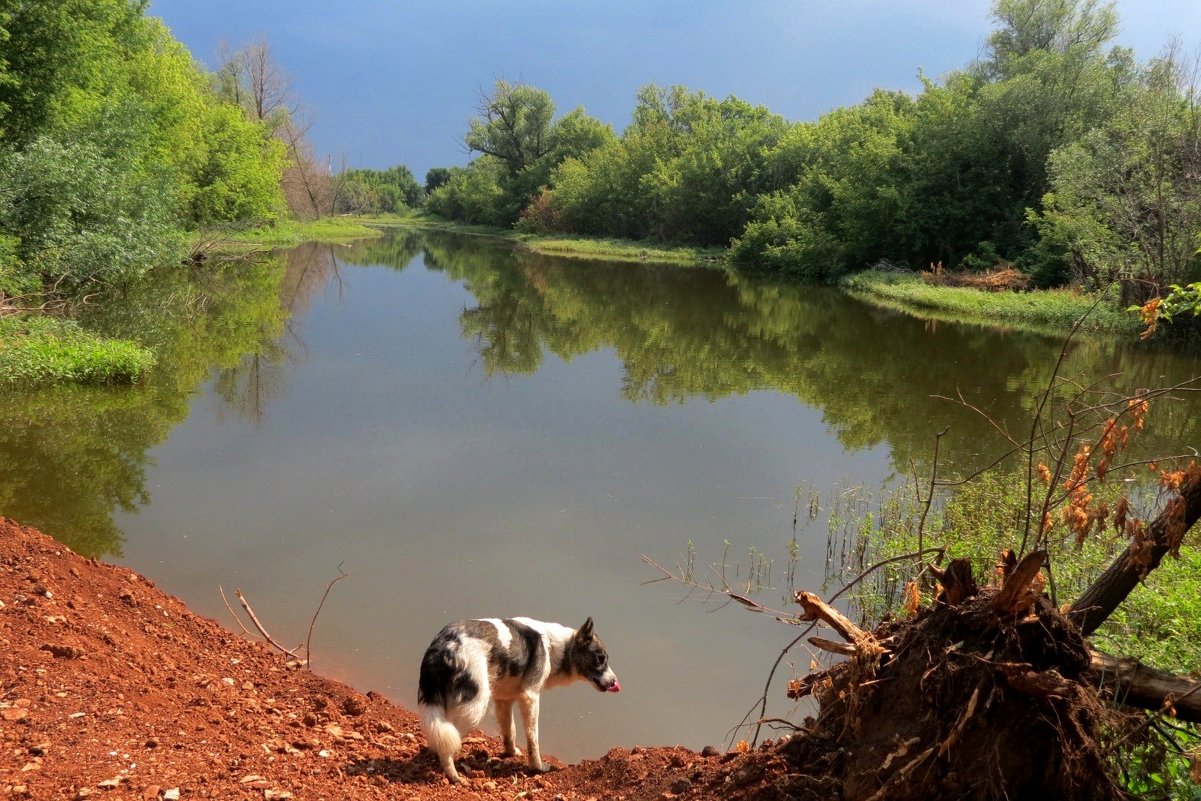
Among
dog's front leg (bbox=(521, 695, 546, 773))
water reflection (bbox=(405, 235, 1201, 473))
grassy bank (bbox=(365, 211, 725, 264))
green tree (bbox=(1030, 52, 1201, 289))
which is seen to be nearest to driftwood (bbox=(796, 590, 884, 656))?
dog's front leg (bbox=(521, 695, 546, 773))

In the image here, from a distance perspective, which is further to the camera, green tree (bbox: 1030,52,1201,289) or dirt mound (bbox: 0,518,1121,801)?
green tree (bbox: 1030,52,1201,289)

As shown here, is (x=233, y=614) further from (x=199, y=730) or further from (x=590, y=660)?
(x=590, y=660)

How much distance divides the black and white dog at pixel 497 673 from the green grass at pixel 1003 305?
21.9 m

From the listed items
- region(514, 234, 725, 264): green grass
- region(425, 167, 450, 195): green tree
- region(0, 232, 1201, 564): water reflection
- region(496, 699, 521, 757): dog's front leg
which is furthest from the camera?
region(425, 167, 450, 195): green tree

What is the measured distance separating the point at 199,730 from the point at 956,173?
4209 cm

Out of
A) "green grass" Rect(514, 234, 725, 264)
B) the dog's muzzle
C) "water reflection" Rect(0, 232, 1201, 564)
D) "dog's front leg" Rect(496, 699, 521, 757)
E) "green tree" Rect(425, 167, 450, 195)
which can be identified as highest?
"green tree" Rect(425, 167, 450, 195)

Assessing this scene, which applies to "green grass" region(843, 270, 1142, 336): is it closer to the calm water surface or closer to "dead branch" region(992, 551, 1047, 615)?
the calm water surface

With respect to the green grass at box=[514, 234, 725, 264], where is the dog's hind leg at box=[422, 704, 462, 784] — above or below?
below

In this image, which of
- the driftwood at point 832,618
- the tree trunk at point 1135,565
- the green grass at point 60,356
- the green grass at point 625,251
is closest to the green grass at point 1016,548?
the tree trunk at point 1135,565

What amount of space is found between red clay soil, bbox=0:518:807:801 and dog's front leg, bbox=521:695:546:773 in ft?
0.32

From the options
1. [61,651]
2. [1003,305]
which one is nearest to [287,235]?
[1003,305]

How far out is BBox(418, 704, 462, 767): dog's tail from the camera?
4.54m

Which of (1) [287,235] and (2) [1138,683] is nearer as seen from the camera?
(2) [1138,683]

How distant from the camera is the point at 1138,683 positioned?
346 cm
